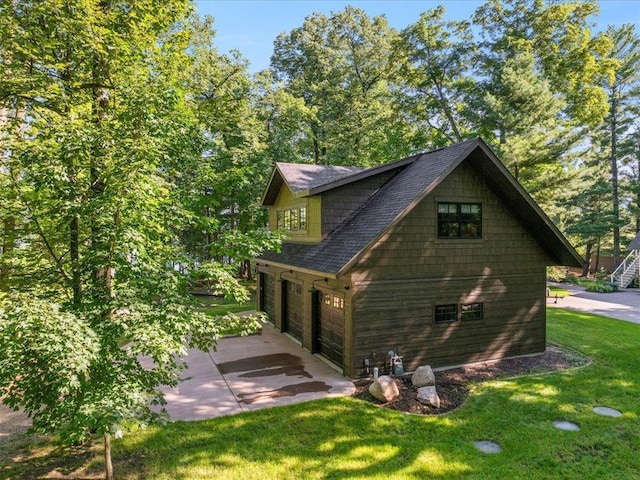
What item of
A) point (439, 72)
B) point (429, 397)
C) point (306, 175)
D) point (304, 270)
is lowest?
point (429, 397)

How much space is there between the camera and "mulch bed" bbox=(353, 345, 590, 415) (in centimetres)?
828

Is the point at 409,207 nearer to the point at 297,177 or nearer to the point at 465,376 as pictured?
the point at 465,376

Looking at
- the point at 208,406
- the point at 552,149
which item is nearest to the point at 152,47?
the point at 208,406

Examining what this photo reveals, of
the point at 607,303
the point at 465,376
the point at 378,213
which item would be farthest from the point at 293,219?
the point at 607,303

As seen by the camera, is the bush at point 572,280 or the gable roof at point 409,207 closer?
the gable roof at point 409,207

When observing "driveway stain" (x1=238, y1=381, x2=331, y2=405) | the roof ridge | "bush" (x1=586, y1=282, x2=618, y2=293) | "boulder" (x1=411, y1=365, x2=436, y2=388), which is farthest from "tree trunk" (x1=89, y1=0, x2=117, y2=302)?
"bush" (x1=586, y1=282, x2=618, y2=293)

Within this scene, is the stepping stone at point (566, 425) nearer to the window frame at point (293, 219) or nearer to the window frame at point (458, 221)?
the window frame at point (458, 221)

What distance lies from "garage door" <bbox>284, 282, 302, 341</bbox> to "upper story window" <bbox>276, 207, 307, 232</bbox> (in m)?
2.13

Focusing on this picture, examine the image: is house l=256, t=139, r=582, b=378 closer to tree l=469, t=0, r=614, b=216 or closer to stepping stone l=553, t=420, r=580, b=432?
stepping stone l=553, t=420, r=580, b=432

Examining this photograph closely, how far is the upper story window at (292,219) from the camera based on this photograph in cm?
1366

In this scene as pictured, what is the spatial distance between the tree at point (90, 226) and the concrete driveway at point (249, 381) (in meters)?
2.85

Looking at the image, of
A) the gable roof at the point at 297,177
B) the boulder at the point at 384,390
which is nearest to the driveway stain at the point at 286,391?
the boulder at the point at 384,390

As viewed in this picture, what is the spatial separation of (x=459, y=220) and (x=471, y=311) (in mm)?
2686

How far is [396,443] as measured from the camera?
6777 millimetres
